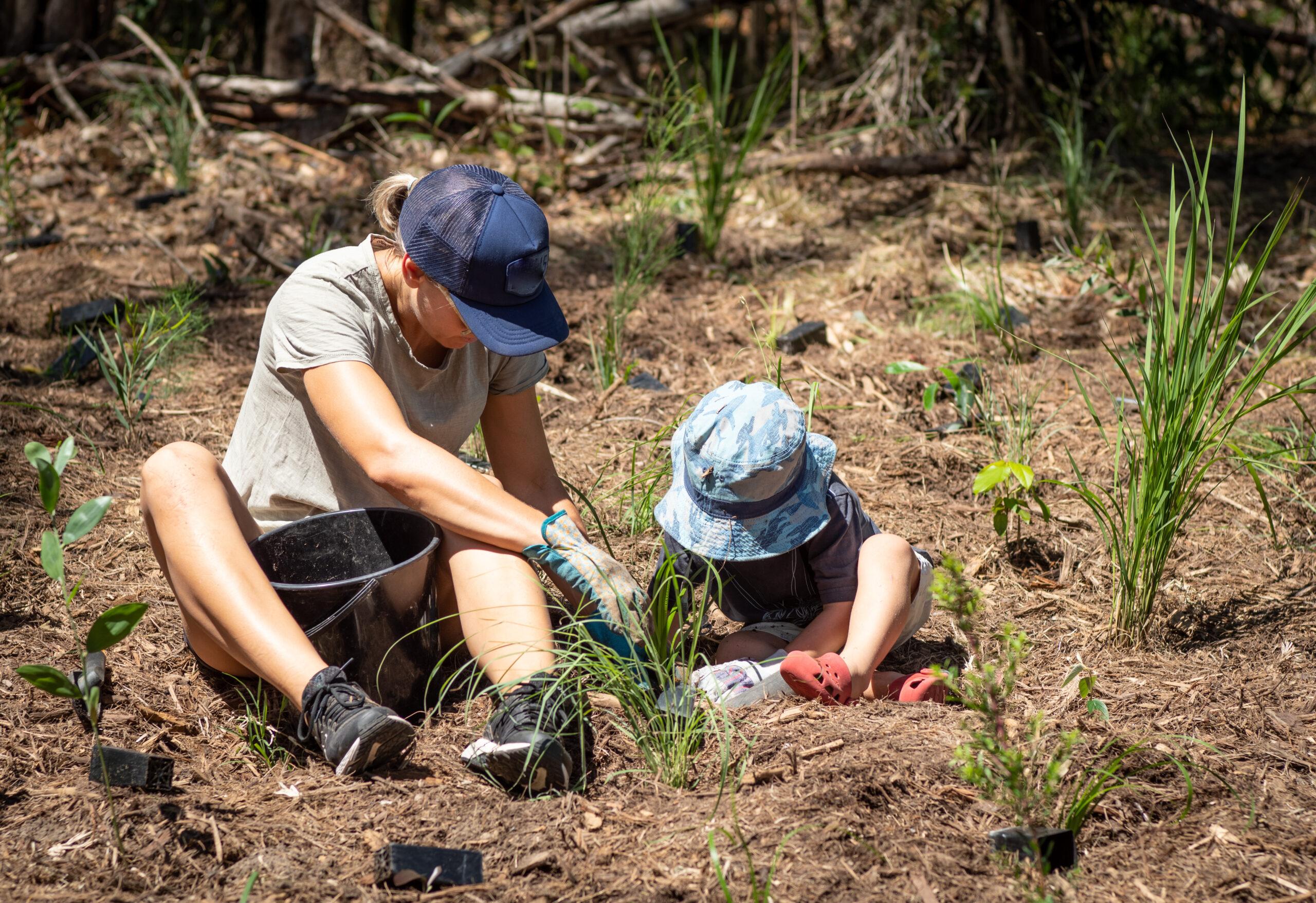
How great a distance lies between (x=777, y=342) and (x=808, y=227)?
1274 mm

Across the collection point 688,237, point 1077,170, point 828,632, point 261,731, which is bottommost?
point 261,731

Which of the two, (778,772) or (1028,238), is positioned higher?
(1028,238)

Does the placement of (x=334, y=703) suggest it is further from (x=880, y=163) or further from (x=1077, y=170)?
(x=880, y=163)

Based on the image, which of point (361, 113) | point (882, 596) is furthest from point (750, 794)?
point (361, 113)

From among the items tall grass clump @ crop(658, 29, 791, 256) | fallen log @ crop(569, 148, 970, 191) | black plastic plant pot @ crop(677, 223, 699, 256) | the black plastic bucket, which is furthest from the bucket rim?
fallen log @ crop(569, 148, 970, 191)

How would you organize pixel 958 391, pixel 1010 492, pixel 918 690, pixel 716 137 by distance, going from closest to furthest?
1. pixel 918 690
2. pixel 1010 492
3. pixel 958 391
4. pixel 716 137

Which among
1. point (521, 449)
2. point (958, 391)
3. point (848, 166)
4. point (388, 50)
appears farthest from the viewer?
point (388, 50)

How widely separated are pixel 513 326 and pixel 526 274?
0.09m

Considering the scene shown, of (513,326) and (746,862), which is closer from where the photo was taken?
(746,862)

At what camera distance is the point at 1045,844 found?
4.48ft

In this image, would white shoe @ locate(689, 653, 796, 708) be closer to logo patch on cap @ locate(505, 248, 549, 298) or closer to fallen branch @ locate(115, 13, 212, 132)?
logo patch on cap @ locate(505, 248, 549, 298)

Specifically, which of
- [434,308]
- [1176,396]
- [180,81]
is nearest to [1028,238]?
[1176,396]

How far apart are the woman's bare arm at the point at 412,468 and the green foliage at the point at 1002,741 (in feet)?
2.23

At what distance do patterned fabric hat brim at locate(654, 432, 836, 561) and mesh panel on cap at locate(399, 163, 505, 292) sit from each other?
0.49 metres
